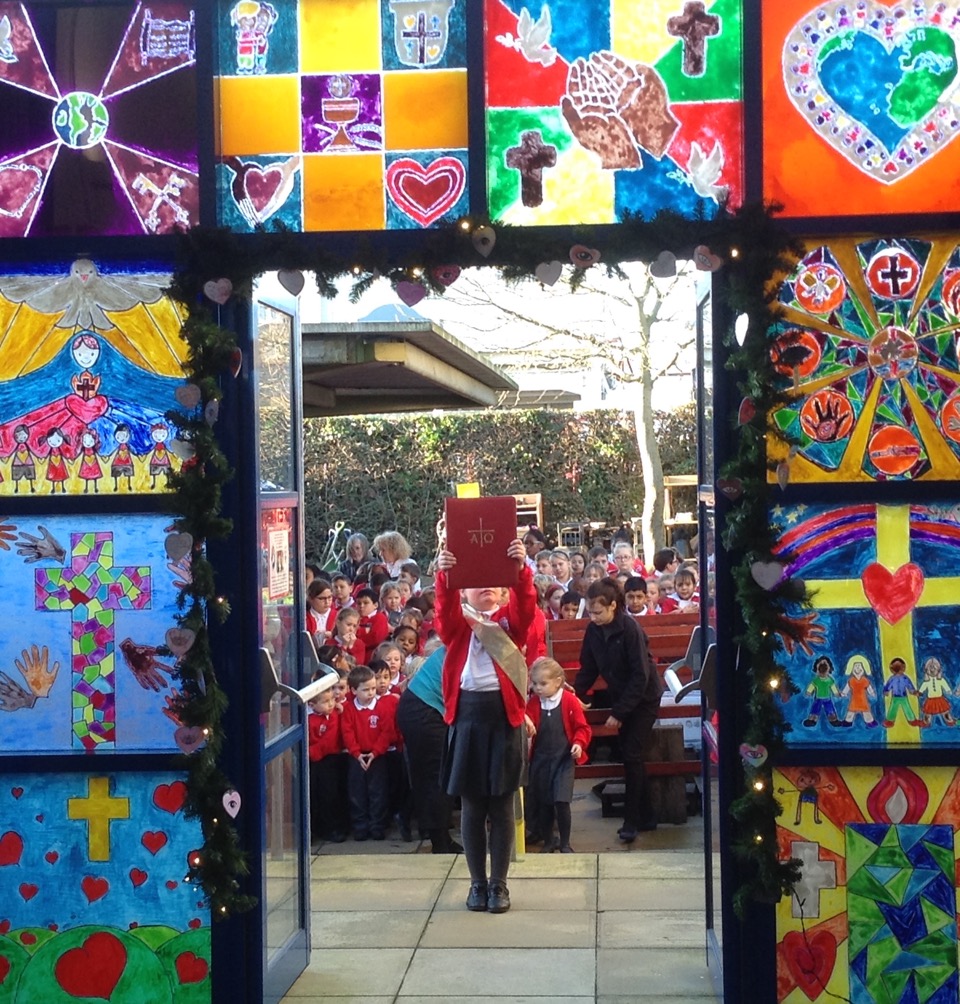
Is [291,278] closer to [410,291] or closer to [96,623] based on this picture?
[410,291]

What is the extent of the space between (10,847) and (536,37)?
11.3ft

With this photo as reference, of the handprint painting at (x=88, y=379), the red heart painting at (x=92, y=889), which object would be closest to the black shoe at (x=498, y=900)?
the red heart painting at (x=92, y=889)

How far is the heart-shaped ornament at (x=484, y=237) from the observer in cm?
491

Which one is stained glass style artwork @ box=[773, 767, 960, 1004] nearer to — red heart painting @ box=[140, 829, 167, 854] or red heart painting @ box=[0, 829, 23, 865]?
red heart painting @ box=[140, 829, 167, 854]

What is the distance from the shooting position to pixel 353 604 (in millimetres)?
11555

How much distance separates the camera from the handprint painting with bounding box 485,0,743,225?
4941mm

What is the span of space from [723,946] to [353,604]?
6.78m

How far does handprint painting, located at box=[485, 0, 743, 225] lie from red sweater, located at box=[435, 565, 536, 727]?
2056 mm

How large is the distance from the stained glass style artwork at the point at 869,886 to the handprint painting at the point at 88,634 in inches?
87.7

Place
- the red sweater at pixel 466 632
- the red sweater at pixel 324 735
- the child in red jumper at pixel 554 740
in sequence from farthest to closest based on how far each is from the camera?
the red sweater at pixel 324 735, the child in red jumper at pixel 554 740, the red sweater at pixel 466 632

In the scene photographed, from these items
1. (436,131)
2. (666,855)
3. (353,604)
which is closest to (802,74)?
(436,131)

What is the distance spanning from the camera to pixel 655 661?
10.0 metres

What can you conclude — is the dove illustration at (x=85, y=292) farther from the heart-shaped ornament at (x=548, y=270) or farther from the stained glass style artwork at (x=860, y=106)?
the stained glass style artwork at (x=860, y=106)

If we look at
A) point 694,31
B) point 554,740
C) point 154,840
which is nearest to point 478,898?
point 554,740
